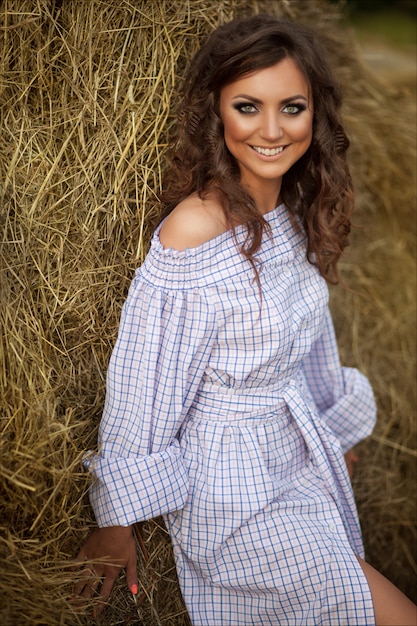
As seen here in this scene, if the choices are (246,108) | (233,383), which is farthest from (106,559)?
(246,108)

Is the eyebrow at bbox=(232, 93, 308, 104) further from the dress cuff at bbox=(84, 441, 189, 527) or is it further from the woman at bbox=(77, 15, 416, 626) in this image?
the dress cuff at bbox=(84, 441, 189, 527)

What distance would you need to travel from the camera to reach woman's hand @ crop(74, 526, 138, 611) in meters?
1.90

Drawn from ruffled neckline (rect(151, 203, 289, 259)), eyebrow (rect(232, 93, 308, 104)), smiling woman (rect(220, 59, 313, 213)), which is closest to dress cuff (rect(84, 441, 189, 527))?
ruffled neckline (rect(151, 203, 289, 259))

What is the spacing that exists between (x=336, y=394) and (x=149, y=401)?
30.7 inches

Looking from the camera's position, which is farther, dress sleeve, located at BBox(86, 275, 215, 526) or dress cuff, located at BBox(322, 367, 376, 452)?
dress cuff, located at BBox(322, 367, 376, 452)

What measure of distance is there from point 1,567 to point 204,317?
0.75m

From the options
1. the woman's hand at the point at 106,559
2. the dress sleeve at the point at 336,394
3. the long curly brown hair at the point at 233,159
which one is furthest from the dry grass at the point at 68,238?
the dress sleeve at the point at 336,394

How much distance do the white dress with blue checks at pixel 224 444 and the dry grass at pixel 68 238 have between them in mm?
144

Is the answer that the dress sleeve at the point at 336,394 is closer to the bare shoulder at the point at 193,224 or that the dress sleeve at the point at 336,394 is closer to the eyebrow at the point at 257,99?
the bare shoulder at the point at 193,224

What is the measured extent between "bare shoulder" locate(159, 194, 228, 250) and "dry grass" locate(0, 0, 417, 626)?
0.75 ft

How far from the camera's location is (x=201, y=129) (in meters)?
2.01

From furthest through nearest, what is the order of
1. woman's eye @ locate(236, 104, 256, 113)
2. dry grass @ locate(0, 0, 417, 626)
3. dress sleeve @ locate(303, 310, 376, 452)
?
1. dress sleeve @ locate(303, 310, 376, 452)
2. woman's eye @ locate(236, 104, 256, 113)
3. dry grass @ locate(0, 0, 417, 626)

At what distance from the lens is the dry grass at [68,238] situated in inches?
71.0

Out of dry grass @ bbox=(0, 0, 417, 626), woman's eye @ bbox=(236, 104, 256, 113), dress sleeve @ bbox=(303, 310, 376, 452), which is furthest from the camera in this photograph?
dress sleeve @ bbox=(303, 310, 376, 452)
